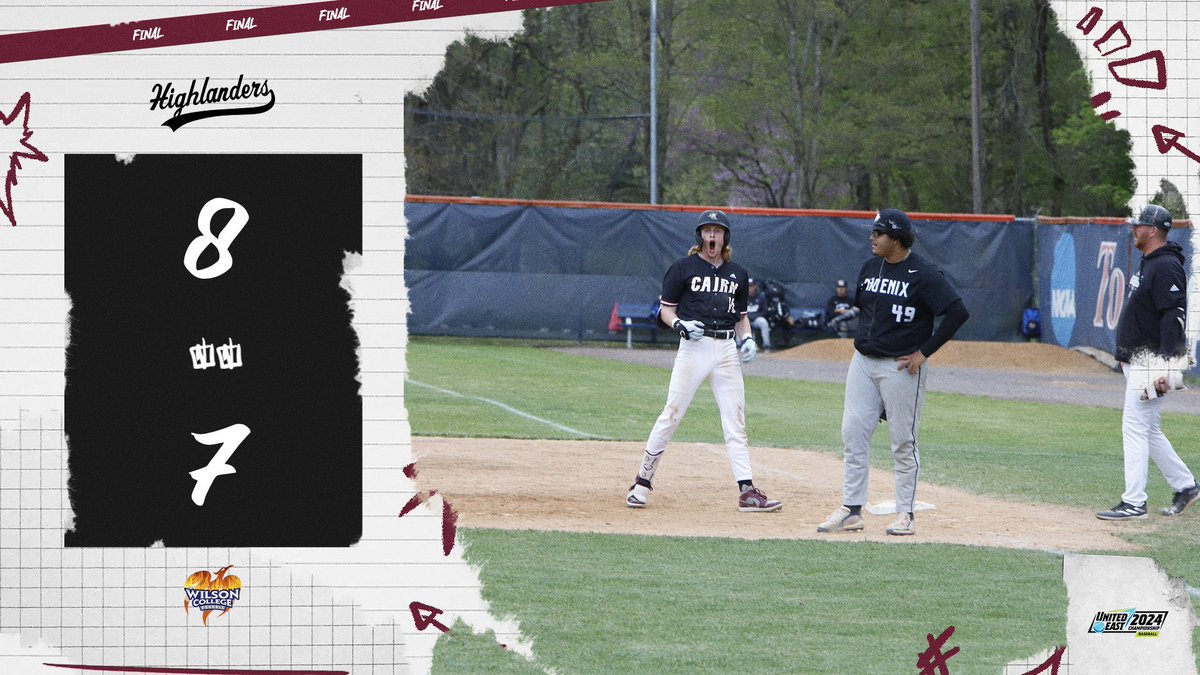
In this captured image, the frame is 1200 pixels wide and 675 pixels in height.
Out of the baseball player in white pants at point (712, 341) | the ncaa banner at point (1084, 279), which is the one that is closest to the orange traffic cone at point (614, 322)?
the ncaa banner at point (1084, 279)

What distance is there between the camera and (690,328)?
983 centimetres

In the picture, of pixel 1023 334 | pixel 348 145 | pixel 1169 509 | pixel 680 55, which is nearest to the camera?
pixel 348 145

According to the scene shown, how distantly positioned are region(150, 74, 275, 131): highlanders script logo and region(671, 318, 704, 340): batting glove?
5.65m

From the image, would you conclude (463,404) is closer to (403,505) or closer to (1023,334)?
(403,505)

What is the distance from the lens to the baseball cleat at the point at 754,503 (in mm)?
10078

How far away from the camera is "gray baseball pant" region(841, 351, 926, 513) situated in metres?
8.90

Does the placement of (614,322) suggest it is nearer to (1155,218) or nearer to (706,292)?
(706,292)

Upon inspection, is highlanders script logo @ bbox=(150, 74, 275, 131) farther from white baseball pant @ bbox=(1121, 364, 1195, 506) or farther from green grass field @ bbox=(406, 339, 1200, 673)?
white baseball pant @ bbox=(1121, 364, 1195, 506)

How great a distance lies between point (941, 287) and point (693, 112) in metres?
35.4

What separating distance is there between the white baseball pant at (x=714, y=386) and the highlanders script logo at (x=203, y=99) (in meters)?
5.84

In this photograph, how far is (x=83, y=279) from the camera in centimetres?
441

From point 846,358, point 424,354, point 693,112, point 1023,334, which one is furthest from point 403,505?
point 693,112

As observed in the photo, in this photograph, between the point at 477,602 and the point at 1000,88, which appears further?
the point at 1000,88

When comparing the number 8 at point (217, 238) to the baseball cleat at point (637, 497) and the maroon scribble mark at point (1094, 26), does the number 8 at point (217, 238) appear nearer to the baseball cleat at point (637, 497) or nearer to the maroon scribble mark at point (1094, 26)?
the maroon scribble mark at point (1094, 26)
